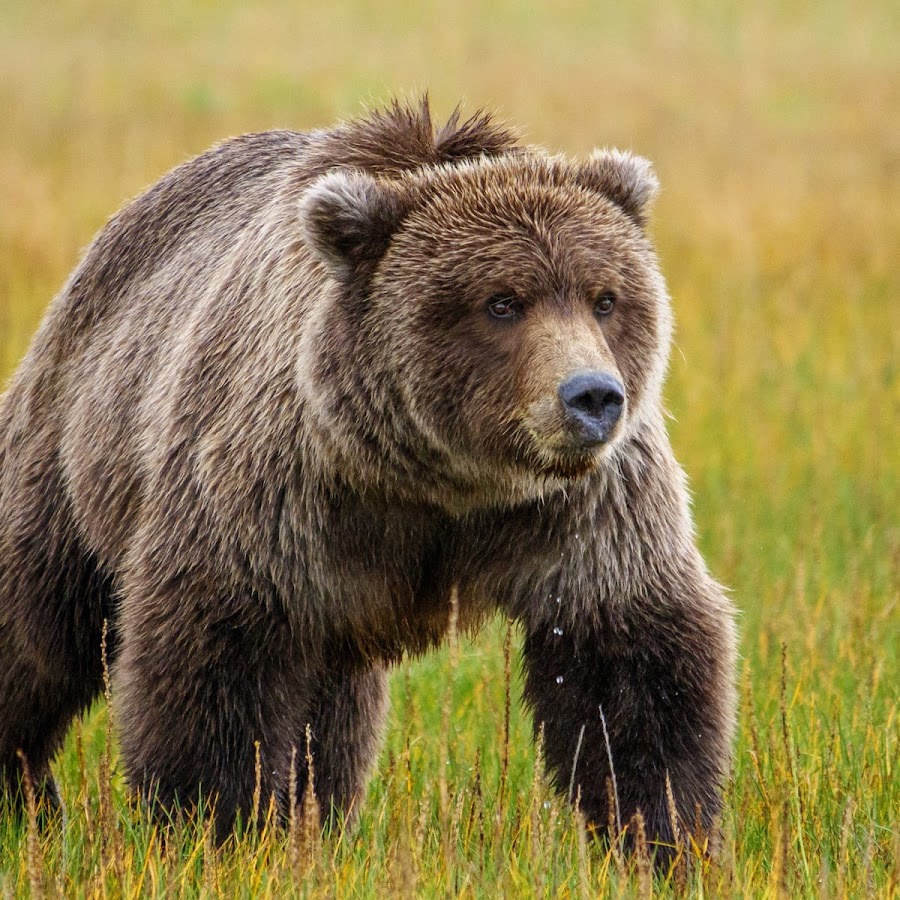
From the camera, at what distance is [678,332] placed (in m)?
12.3

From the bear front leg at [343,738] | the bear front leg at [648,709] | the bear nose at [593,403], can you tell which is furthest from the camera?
the bear front leg at [343,738]

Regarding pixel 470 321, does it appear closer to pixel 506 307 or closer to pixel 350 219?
pixel 506 307

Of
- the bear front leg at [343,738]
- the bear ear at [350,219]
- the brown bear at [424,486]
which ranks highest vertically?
the bear ear at [350,219]

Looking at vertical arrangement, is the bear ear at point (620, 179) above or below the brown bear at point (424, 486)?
above

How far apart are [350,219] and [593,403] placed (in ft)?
3.07

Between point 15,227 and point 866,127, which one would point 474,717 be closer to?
point 15,227

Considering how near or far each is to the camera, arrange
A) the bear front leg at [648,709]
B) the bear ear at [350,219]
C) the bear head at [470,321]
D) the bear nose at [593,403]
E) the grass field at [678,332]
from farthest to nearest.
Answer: the bear front leg at [648,709], the bear ear at [350,219], the bear head at [470,321], the grass field at [678,332], the bear nose at [593,403]

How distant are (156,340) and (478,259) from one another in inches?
55.8

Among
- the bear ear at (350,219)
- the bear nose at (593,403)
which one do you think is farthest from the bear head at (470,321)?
the bear nose at (593,403)

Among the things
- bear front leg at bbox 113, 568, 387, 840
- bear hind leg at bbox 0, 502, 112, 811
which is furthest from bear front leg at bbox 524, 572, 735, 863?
bear hind leg at bbox 0, 502, 112, 811

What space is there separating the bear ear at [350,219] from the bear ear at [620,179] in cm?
53

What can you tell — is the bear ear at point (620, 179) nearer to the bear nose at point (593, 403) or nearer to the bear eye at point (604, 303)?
the bear eye at point (604, 303)

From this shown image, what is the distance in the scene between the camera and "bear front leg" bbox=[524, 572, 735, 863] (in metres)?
4.57

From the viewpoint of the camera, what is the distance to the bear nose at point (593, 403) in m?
3.95
